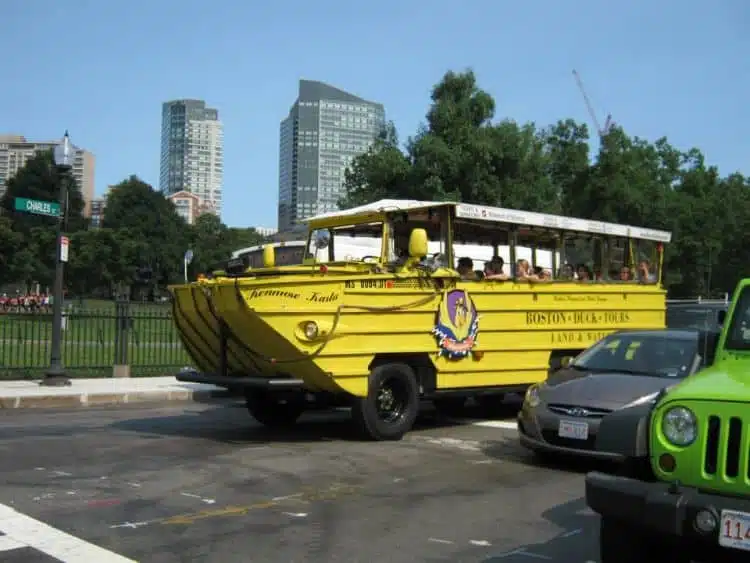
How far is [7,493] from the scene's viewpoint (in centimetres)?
700

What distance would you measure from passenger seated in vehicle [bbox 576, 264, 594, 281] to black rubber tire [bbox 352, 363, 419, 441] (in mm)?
3873

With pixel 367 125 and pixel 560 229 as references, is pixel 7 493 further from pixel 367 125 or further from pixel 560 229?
pixel 367 125

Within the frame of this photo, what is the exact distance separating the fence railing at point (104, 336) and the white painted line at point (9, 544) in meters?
11.6

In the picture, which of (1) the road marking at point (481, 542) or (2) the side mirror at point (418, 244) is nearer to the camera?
(1) the road marking at point (481, 542)

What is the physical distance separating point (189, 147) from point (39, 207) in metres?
175

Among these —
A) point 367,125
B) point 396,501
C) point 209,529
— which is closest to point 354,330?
point 396,501

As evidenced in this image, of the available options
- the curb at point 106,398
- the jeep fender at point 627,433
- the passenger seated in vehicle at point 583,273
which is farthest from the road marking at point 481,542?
the curb at point 106,398

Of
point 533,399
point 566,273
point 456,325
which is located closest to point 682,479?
point 533,399

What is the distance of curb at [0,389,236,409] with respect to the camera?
13.6 meters

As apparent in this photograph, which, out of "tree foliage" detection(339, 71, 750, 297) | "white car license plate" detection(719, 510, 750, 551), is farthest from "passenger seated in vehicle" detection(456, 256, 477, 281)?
"tree foliage" detection(339, 71, 750, 297)

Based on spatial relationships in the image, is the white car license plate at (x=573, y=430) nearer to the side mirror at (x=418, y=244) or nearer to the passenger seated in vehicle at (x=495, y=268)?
the side mirror at (x=418, y=244)

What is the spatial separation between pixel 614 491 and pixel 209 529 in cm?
299

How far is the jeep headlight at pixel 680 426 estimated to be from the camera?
4.19 metres

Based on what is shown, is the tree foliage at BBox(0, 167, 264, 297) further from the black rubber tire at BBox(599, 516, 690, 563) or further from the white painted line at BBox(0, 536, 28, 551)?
the black rubber tire at BBox(599, 516, 690, 563)
